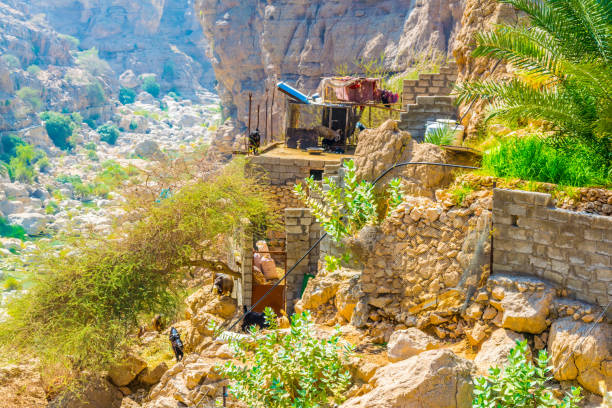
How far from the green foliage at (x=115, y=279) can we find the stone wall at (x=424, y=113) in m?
4.34

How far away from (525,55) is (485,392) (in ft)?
16.8

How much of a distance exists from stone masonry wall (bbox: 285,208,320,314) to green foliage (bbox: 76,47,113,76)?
88121 mm

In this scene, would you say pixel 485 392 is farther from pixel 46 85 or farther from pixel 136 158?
pixel 46 85

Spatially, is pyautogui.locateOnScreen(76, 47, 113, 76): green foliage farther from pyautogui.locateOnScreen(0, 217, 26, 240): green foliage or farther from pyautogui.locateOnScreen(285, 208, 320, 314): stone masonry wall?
pyautogui.locateOnScreen(285, 208, 320, 314): stone masonry wall

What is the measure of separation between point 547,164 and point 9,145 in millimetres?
73480

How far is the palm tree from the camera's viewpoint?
6.89m

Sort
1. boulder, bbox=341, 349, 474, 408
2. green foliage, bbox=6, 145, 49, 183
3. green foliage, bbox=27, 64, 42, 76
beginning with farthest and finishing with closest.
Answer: green foliage, bbox=27, 64, 42, 76
green foliage, bbox=6, 145, 49, 183
boulder, bbox=341, 349, 474, 408

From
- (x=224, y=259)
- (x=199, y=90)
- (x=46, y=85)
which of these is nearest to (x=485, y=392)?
(x=224, y=259)

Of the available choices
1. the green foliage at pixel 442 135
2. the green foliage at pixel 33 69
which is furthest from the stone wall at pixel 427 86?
the green foliage at pixel 33 69

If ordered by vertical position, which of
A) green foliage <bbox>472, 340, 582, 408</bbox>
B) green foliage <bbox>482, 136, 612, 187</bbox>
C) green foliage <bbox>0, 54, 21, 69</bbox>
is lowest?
green foliage <bbox>472, 340, 582, 408</bbox>

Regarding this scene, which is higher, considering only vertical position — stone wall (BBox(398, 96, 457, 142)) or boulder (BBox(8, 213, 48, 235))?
stone wall (BBox(398, 96, 457, 142))

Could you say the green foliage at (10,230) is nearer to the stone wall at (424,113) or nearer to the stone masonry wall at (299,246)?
the stone masonry wall at (299,246)

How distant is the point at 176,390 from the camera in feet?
27.7

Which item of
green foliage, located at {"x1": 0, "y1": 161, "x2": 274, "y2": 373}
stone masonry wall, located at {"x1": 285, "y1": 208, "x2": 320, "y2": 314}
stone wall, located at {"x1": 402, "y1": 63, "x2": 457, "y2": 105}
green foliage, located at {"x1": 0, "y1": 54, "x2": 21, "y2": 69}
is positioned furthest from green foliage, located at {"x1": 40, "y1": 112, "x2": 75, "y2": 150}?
stone masonry wall, located at {"x1": 285, "y1": 208, "x2": 320, "y2": 314}
